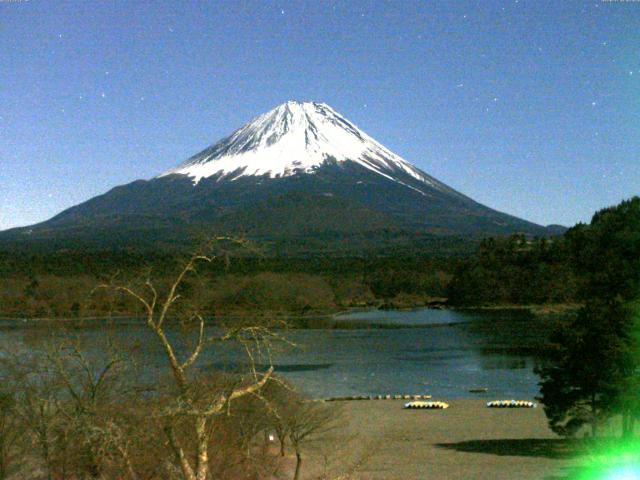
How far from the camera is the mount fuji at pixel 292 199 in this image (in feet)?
443

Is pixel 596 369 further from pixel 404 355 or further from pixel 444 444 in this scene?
pixel 404 355

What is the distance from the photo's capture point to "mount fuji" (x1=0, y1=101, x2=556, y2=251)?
135m

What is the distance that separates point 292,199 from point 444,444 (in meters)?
134

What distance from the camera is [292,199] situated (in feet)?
501

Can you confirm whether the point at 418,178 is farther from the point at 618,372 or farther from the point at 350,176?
the point at 618,372

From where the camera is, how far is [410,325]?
200 feet

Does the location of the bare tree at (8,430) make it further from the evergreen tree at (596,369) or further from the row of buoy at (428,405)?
the row of buoy at (428,405)

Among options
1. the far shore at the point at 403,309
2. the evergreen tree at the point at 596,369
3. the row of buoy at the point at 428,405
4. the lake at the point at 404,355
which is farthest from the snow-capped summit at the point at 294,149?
the evergreen tree at the point at 596,369

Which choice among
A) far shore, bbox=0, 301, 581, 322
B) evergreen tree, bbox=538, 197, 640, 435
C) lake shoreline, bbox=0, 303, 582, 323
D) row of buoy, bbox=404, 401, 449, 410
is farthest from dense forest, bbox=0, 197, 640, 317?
evergreen tree, bbox=538, 197, 640, 435

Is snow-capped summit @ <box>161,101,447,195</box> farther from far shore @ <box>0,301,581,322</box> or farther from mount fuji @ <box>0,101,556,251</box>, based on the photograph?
far shore @ <box>0,301,581,322</box>

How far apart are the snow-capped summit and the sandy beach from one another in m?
148

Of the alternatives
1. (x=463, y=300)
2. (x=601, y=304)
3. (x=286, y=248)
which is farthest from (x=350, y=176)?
(x=601, y=304)

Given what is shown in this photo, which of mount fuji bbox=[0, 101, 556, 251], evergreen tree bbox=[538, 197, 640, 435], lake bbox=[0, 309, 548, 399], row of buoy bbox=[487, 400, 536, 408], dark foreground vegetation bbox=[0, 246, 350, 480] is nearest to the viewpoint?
dark foreground vegetation bbox=[0, 246, 350, 480]

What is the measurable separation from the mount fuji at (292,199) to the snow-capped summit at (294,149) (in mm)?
222
